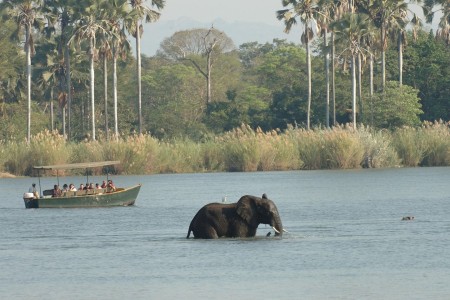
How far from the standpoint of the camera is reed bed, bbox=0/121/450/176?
262 ft

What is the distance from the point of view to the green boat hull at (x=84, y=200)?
53.9m

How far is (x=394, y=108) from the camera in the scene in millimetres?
93688

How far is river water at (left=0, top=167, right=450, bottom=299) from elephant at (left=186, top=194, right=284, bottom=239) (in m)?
0.33

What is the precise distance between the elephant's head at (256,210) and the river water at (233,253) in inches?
25.4

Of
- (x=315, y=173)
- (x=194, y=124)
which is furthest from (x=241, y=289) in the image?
(x=194, y=124)

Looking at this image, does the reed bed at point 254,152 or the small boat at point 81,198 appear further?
the reed bed at point 254,152

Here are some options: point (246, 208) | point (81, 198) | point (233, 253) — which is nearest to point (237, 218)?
point (246, 208)

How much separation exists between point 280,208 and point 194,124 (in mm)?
57184

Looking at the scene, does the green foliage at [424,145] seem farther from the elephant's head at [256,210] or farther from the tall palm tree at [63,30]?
the elephant's head at [256,210]

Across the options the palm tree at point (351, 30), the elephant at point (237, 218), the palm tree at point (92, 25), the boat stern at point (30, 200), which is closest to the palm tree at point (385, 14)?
the palm tree at point (351, 30)

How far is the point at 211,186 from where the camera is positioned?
71250mm

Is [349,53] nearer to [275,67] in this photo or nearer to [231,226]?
[275,67]

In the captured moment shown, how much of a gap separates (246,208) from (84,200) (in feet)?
65.7

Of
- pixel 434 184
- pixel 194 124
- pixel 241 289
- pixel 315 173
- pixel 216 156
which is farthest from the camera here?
pixel 194 124
